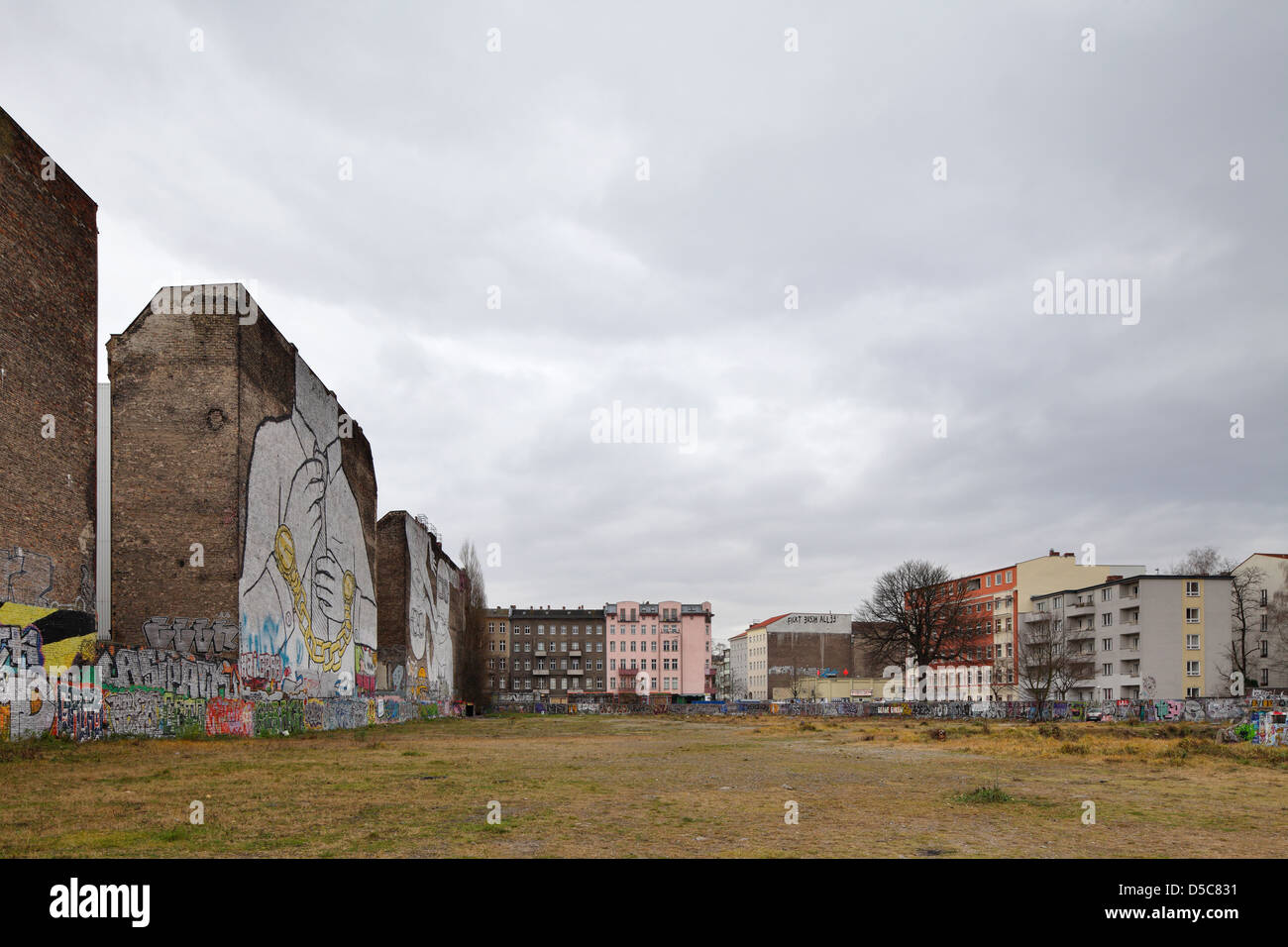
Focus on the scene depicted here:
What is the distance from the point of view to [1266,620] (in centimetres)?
8206

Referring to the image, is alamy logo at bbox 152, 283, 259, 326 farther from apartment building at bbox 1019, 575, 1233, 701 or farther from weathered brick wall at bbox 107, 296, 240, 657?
apartment building at bbox 1019, 575, 1233, 701

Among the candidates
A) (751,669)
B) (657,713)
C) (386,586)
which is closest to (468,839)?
(386,586)

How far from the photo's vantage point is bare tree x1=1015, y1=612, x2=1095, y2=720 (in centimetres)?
7556

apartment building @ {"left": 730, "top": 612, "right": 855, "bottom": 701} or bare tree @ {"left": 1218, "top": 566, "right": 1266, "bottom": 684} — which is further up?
bare tree @ {"left": 1218, "top": 566, "right": 1266, "bottom": 684}

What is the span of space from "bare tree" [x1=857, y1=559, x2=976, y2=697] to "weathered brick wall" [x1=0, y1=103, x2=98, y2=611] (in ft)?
219

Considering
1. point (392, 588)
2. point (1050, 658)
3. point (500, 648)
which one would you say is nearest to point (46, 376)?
point (392, 588)

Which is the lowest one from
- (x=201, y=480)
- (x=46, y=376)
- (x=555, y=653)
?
(x=555, y=653)

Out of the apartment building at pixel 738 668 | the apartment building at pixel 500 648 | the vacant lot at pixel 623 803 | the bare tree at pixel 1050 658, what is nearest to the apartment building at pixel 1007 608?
the bare tree at pixel 1050 658

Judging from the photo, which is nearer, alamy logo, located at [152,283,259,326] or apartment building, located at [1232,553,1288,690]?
alamy logo, located at [152,283,259,326]

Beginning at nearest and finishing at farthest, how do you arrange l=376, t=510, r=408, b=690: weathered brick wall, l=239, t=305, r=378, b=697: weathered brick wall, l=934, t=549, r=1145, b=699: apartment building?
1. l=239, t=305, r=378, b=697: weathered brick wall
2. l=376, t=510, r=408, b=690: weathered brick wall
3. l=934, t=549, r=1145, b=699: apartment building

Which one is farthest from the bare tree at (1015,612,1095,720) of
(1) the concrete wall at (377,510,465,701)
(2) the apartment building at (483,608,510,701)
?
(2) the apartment building at (483,608,510,701)

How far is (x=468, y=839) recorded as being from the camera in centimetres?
977
